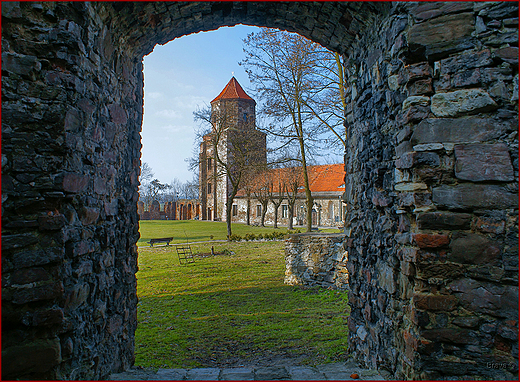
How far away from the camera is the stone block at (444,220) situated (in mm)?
2521

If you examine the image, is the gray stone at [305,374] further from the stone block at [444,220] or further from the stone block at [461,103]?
the stone block at [461,103]

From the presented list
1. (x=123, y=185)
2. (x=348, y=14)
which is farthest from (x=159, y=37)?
(x=348, y=14)

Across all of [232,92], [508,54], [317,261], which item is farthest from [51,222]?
[232,92]

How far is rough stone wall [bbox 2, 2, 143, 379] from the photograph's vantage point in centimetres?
236

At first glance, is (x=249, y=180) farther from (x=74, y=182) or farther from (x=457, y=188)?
(x=457, y=188)

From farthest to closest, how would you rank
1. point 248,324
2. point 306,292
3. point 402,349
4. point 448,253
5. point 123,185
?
point 306,292 → point 248,324 → point 123,185 → point 402,349 → point 448,253

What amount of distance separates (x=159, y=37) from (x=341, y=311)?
18.3ft

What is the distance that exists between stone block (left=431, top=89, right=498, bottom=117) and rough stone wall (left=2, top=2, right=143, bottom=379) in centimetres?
286

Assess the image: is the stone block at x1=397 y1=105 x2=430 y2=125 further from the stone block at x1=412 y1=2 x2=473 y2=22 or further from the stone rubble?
the stone rubble

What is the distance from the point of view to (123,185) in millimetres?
3760

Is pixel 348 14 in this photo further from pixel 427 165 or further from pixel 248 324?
pixel 248 324

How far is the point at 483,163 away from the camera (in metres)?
2.48

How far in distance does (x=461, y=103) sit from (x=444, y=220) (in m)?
0.91

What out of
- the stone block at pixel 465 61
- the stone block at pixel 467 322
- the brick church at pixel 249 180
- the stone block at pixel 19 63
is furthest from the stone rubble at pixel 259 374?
the brick church at pixel 249 180
